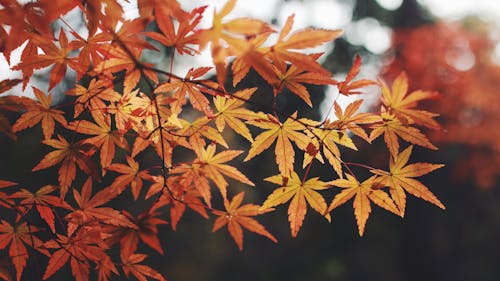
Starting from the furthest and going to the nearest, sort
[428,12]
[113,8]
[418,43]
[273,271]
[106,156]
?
[428,12]
[273,271]
[418,43]
[106,156]
[113,8]

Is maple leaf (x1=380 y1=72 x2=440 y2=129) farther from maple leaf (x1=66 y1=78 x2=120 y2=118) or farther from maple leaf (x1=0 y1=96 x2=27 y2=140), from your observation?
maple leaf (x1=0 y1=96 x2=27 y2=140)

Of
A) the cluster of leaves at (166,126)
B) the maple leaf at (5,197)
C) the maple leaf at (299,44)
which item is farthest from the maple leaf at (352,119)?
the maple leaf at (5,197)

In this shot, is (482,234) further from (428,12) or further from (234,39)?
(234,39)

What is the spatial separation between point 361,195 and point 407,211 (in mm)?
5525

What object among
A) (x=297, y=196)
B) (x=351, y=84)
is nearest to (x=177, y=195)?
(x=297, y=196)

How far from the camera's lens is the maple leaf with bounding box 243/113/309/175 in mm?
882

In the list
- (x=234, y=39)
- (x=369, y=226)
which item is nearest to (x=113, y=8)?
(x=234, y=39)

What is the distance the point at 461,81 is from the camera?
604cm

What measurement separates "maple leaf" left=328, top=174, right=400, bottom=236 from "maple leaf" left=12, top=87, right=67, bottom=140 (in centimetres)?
67

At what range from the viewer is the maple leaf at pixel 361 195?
89 cm

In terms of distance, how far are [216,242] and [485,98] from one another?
17.2ft

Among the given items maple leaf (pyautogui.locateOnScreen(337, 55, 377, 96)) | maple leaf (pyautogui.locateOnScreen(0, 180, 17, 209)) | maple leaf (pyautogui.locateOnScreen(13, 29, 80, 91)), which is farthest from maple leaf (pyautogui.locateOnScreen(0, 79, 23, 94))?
maple leaf (pyautogui.locateOnScreen(337, 55, 377, 96))

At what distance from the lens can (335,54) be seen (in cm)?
793

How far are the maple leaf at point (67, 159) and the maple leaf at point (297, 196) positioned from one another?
1.38 feet
